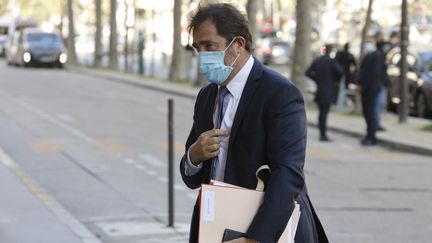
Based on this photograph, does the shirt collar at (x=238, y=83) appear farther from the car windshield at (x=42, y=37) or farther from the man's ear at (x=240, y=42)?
the car windshield at (x=42, y=37)

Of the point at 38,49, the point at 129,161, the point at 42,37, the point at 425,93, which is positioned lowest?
the point at 38,49

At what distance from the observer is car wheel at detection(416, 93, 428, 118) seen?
888 inches

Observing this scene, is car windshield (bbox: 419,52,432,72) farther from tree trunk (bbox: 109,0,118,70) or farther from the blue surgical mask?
tree trunk (bbox: 109,0,118,70)

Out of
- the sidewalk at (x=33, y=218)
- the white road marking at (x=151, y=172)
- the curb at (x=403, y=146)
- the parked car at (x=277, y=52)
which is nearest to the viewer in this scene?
the sidewalk at (x=33, y=218)

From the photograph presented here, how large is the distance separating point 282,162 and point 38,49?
43.2 meters

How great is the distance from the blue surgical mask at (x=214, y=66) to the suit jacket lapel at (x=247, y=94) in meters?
0.10

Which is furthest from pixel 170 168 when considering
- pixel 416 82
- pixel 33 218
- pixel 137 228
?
pixel 416 82

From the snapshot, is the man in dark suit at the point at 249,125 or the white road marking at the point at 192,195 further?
the white road marking at the point at 192,195

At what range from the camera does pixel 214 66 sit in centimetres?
385

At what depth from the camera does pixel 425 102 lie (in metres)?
22.5

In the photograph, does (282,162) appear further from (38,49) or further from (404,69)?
(38,49)

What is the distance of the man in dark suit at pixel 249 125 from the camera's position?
3.81 m

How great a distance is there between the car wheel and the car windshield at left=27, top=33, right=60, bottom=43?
2732 centimetres

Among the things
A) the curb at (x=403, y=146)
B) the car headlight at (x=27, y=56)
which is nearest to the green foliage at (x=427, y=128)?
the curb at (x=403, y=146)
